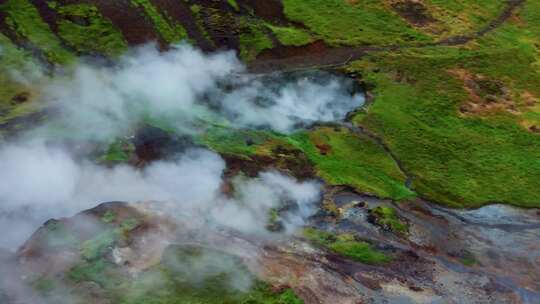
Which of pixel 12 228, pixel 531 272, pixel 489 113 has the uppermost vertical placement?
pixel 489 113

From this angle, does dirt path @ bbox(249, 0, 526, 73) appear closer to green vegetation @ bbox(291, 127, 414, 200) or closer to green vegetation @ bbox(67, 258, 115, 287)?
green vegetation @ bbox(291, 127, 414, 200)

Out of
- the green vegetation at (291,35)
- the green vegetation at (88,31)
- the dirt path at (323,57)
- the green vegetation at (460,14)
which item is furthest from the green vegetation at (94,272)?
the green vegetation at (460,14)

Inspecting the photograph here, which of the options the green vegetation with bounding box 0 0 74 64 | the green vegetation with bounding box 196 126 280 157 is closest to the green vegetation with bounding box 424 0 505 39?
the green vegetation with bounding box 196 126 280 157

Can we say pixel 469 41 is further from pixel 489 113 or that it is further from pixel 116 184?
pixel 116 184

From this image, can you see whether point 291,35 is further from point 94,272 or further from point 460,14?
point 94,272

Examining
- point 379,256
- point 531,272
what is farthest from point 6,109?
point 531,272

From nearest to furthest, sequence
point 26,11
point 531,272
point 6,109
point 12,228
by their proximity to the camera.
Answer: point 12,228
point 531,272
point 6,109
point 26,11

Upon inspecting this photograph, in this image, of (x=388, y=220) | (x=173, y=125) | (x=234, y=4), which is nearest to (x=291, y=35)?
(x=234, y=4)
